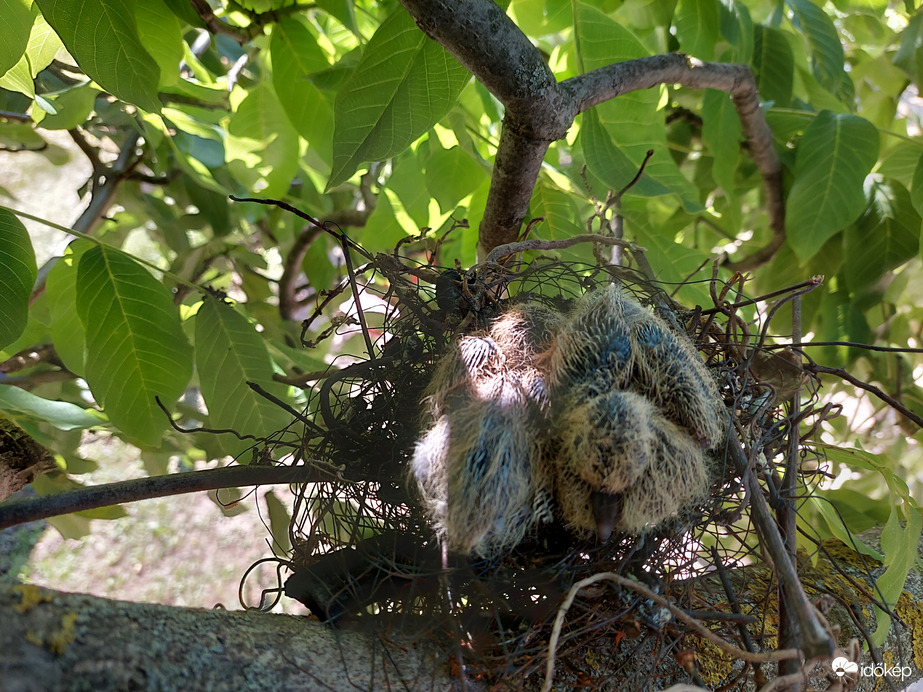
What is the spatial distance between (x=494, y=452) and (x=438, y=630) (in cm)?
18

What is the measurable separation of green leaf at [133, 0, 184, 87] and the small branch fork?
38 centimetres

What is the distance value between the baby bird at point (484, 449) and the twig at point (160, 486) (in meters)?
0.15

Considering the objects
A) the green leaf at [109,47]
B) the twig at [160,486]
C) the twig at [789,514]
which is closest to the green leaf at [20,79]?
the green leaf at [109,47]

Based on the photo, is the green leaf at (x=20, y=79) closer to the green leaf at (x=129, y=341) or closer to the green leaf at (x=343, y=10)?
the green leaf at (x=129, y=341)

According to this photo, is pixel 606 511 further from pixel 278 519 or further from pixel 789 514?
pixel 278 519

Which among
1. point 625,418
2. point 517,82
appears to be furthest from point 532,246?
point 625,418

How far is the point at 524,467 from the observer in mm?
489

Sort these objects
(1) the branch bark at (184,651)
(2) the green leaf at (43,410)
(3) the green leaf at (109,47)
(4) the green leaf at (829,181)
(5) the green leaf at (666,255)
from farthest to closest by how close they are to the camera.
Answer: (4) the green leaf at (829,181) < (5) the green leaf at (666,255) < (2) the green leaf at (43,410) < (3) the green leaf at (109,47) < (1) the branch bark at (184,651)

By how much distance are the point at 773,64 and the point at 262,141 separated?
3.07 ft

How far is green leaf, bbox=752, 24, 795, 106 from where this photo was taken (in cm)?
128

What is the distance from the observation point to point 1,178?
3.16m

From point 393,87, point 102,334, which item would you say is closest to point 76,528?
point 102,334

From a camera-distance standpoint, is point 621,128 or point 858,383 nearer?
point 858,383

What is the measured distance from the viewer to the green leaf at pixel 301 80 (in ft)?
3.07
